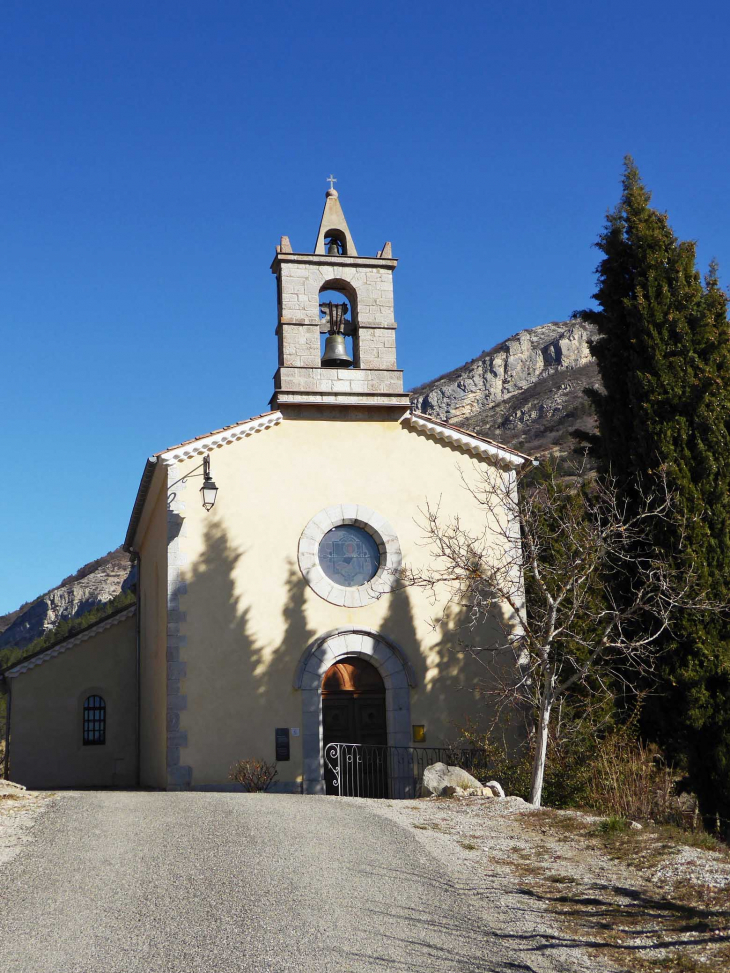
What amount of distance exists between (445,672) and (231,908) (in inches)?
418

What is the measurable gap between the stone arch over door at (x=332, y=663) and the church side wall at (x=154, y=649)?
95.6 inches

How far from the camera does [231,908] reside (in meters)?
7.05

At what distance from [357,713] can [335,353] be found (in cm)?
670

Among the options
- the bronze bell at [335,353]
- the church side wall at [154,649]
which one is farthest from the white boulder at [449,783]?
the bronze bell at [335,353]

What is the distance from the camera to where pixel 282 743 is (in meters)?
16.3

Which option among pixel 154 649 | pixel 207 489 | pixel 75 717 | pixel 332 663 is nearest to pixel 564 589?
pixel 332 663

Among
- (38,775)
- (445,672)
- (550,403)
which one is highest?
(550,403)

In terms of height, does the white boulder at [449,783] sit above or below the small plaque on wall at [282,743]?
below

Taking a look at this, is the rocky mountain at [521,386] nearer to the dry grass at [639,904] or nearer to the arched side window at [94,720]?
the arched side window at [94,720]

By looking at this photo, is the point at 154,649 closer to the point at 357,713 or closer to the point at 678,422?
the point at 357,713

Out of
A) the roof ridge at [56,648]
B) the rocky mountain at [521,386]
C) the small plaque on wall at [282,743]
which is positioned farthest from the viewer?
the rocky mountain at [521,386]

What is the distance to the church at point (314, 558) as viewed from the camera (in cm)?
1639

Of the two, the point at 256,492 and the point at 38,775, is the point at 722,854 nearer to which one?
the point at 256,492

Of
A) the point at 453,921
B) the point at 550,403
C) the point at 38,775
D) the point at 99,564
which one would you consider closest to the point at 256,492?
the point at 38,775
